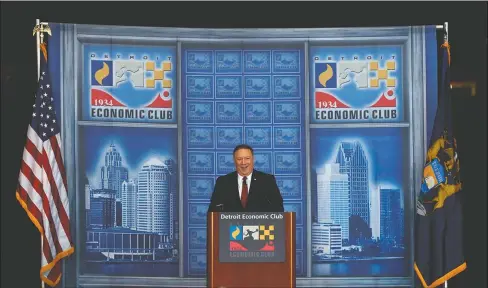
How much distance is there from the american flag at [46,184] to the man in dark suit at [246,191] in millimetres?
1852

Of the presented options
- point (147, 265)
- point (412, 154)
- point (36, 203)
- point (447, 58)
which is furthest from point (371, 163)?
point (36, 203)

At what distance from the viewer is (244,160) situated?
28.5 ft

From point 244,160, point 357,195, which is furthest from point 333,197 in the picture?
point 244,160

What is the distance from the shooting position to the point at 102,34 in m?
10.2

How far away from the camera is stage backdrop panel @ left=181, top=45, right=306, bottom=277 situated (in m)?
10.3

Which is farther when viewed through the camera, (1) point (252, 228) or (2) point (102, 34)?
(2) point (102, 34)

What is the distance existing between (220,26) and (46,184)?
2.48 meters

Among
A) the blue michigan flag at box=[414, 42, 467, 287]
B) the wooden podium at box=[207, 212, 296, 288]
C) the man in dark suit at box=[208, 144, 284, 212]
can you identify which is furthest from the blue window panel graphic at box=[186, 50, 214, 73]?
the wooden podium at box=[207, 212, 296, 288]

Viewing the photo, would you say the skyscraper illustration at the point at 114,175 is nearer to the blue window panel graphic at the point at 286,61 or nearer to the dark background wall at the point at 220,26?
the dark background wall at the point at 220,26

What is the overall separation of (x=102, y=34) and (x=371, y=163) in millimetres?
3114

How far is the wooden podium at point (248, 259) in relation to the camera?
7.74 meters

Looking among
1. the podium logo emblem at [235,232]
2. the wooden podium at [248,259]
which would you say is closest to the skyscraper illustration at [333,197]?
the wooden podium at [248,259]

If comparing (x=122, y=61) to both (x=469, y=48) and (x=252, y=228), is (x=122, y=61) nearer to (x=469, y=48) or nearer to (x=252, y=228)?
(x=252, y=228)

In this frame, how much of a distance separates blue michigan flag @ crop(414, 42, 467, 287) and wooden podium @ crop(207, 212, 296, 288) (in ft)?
7.89
